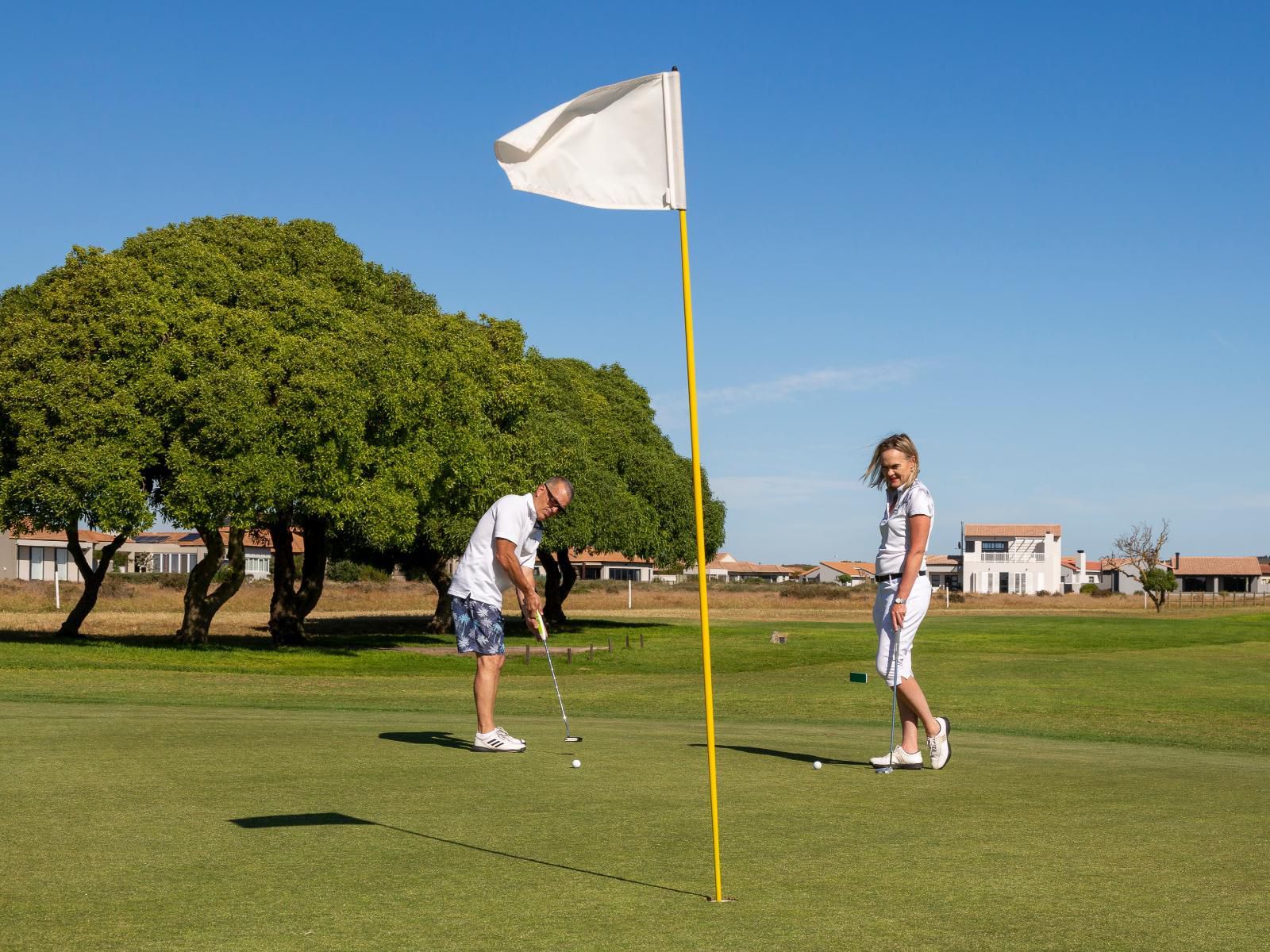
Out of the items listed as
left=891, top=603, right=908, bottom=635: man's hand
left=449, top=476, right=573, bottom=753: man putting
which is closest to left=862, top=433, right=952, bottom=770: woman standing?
left=891, top=603, right=908, bottom=635: man's hand

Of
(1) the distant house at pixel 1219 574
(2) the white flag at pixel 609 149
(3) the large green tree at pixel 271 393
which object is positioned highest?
(3) the large green tree at pixel 271 393

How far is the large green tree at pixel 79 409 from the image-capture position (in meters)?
33.3

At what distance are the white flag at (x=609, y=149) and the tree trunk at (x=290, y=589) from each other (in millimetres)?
36643

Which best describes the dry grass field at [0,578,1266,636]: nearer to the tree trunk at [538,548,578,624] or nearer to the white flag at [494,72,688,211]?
the tree trunk at [538,548,578,624]

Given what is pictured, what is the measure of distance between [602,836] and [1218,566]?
172182mm

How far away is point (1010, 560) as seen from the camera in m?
138

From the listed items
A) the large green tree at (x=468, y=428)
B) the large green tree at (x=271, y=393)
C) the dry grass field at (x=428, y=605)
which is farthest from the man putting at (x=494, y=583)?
the dry grass field at (x=428, y=605)

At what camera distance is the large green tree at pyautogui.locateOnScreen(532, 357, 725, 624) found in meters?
53.3

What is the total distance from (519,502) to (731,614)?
74.8 meters


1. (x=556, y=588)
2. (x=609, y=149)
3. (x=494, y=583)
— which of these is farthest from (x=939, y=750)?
(x=556, y=588)

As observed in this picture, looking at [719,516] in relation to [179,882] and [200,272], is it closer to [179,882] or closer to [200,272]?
[200,272]

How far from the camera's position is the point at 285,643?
44.9 meters

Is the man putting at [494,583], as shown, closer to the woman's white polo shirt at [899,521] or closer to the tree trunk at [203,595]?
the woman's white polo shirt at [899,521]

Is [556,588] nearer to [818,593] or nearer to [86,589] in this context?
[86,589]
